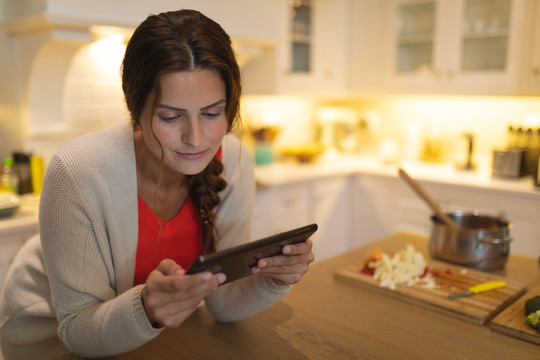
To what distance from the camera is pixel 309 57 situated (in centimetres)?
350

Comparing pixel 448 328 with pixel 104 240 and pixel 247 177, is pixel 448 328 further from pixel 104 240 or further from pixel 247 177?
pixel 104 240

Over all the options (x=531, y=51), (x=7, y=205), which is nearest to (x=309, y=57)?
(x=531, y=51)

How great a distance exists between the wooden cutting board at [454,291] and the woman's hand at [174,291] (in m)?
0.58

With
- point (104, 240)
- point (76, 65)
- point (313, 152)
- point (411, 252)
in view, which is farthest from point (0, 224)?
point (313, 152)

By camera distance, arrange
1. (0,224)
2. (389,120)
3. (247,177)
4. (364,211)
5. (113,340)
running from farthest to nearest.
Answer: (389,120), (364,211), (0,224), (247,177), (113,340)

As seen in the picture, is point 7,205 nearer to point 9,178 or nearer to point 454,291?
point 9,178

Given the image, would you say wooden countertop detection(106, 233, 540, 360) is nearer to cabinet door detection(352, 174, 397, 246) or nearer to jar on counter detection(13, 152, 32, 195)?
jar on counter detection(13, 152, 32, 195)

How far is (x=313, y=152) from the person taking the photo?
11.4 ft

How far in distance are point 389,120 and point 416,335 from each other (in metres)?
2.93

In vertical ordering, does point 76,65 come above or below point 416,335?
above

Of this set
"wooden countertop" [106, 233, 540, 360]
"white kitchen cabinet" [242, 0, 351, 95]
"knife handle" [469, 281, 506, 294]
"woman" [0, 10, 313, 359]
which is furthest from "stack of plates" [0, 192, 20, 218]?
"knife handle" [469, 281, 506, 294]

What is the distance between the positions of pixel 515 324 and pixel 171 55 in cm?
91

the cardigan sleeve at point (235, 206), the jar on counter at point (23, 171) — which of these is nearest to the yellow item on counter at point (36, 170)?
the jar on counter at point (23, 171)

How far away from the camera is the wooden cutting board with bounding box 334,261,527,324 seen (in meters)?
1.16
